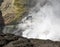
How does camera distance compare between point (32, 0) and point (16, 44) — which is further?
point (32, 0)

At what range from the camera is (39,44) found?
8.97 m

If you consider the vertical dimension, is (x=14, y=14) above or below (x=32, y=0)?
below

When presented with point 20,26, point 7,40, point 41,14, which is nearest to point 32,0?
→ point 41,14

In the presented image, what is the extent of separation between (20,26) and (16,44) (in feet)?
37.5

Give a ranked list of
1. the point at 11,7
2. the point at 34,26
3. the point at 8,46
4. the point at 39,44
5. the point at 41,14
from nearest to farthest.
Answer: the point at 8,46, the point at 39,44, the point at 34,26, the point at 41,14, the point at 11,7

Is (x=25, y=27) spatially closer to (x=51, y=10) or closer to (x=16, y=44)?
(x=51, y=10)

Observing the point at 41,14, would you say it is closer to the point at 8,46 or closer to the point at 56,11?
the point at 56,11

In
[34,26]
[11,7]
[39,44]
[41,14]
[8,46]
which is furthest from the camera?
[11,7]

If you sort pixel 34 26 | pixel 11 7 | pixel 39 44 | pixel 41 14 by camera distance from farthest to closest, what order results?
pixel 11 7
pixel 41 14
pixel 34 26
pixel 39 44

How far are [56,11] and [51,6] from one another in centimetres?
77

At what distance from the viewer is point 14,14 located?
21.2 metres

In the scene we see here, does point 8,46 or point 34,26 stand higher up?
point 8,46

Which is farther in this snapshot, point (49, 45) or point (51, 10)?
point (51, 10)

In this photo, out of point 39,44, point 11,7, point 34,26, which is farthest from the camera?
point 11,7
